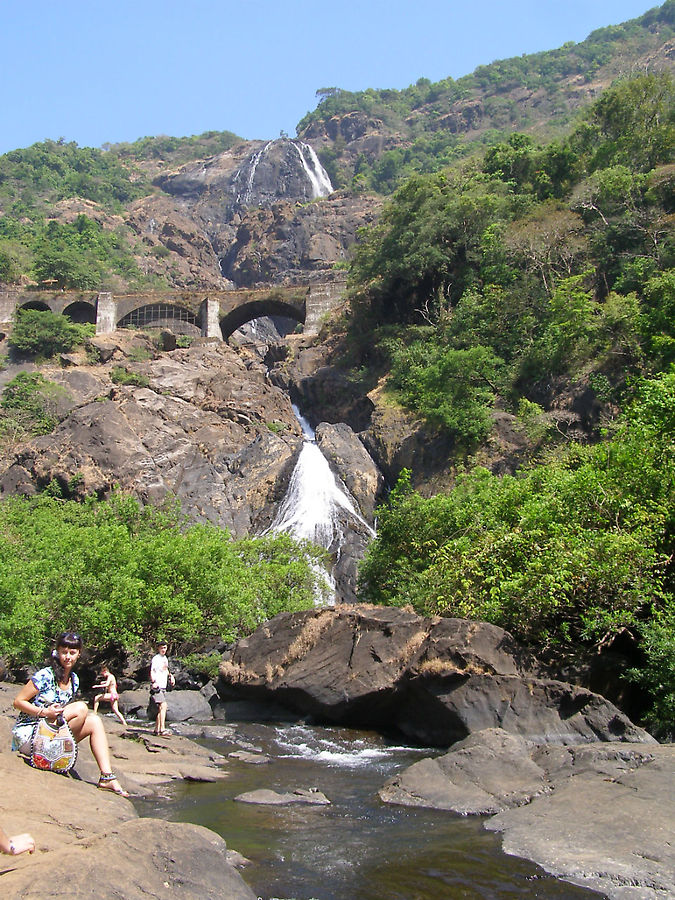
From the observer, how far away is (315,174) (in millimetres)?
108312

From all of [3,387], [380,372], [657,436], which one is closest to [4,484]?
[3,387]

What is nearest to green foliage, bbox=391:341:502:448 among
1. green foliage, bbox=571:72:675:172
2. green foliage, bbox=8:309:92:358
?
green foliage, bbox=571:72:675:172

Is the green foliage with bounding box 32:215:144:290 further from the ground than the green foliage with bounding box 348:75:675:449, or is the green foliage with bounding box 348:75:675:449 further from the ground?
the green foliage with bounding box 32:215:144:290

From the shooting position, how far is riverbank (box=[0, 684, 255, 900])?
4.89 metres

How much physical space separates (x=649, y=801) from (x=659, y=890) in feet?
5.21

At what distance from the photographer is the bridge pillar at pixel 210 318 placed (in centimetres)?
5303

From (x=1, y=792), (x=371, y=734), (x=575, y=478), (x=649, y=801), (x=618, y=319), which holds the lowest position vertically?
(x=371, y=734)

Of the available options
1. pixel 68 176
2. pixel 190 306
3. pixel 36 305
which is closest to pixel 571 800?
pixel 190 306

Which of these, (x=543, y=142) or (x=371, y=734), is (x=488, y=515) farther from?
(x=543, y=142)

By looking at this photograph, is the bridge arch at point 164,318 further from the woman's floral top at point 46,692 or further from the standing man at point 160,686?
the woman's floral top at point 46,692

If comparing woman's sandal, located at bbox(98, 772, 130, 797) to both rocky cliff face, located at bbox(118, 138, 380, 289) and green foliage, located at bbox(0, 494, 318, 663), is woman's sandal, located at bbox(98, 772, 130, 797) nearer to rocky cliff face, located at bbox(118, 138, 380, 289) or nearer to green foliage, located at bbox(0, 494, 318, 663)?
green foliage, located at bbox(0, 494, 318, 663)

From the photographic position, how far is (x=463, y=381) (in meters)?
34.5

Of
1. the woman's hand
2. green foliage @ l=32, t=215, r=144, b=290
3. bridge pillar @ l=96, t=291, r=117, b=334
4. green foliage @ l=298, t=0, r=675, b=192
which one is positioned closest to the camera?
the woman's hand

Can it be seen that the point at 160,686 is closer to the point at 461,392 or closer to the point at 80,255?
the point at 461,392
